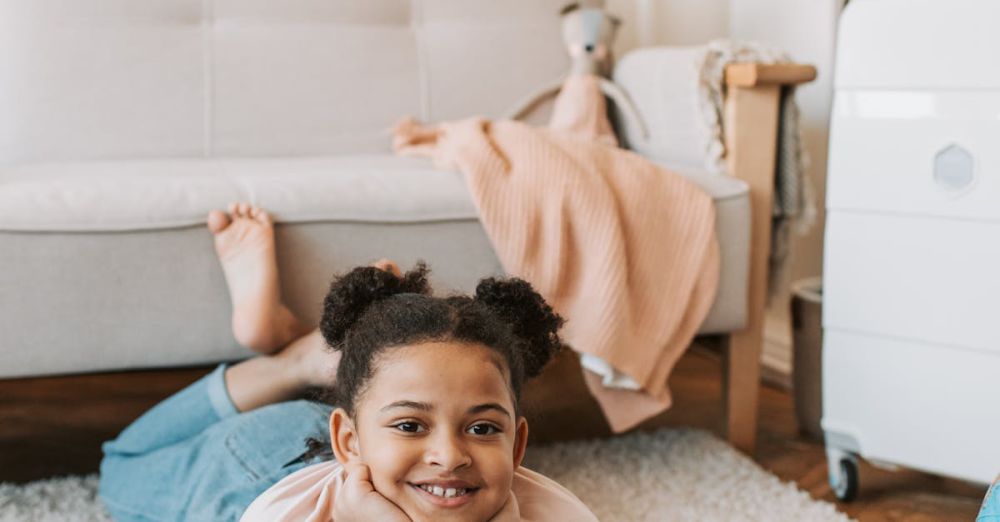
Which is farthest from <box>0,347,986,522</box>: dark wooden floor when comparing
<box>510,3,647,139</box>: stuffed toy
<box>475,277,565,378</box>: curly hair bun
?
<box>510,3,647,139</box>: stuffed toy

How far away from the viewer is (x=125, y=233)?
1174 mm

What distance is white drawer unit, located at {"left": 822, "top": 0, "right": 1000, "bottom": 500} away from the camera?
1199 mm

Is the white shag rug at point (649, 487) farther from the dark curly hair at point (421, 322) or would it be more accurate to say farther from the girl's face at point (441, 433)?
the girl's face at point (441, 433)

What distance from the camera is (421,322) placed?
80 centimetres

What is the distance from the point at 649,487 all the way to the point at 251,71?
0.95 m

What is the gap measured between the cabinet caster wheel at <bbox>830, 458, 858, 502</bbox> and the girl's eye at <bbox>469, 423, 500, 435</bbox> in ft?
2.54

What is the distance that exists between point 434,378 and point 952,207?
76 centimetres

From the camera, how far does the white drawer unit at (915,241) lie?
1199mm

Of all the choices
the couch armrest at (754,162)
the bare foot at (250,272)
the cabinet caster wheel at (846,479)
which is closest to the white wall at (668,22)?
the couch armrest at (754,162)

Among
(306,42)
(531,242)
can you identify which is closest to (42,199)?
(531,242)

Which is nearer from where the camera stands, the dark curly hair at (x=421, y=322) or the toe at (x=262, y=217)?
the dark curly hair at (x=421, y=322)

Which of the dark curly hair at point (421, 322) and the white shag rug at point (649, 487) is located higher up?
the dark curly hair at point (421, 322)

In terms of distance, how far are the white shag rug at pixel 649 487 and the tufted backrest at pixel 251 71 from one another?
600 mm

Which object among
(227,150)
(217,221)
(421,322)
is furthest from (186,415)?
(227,150)
